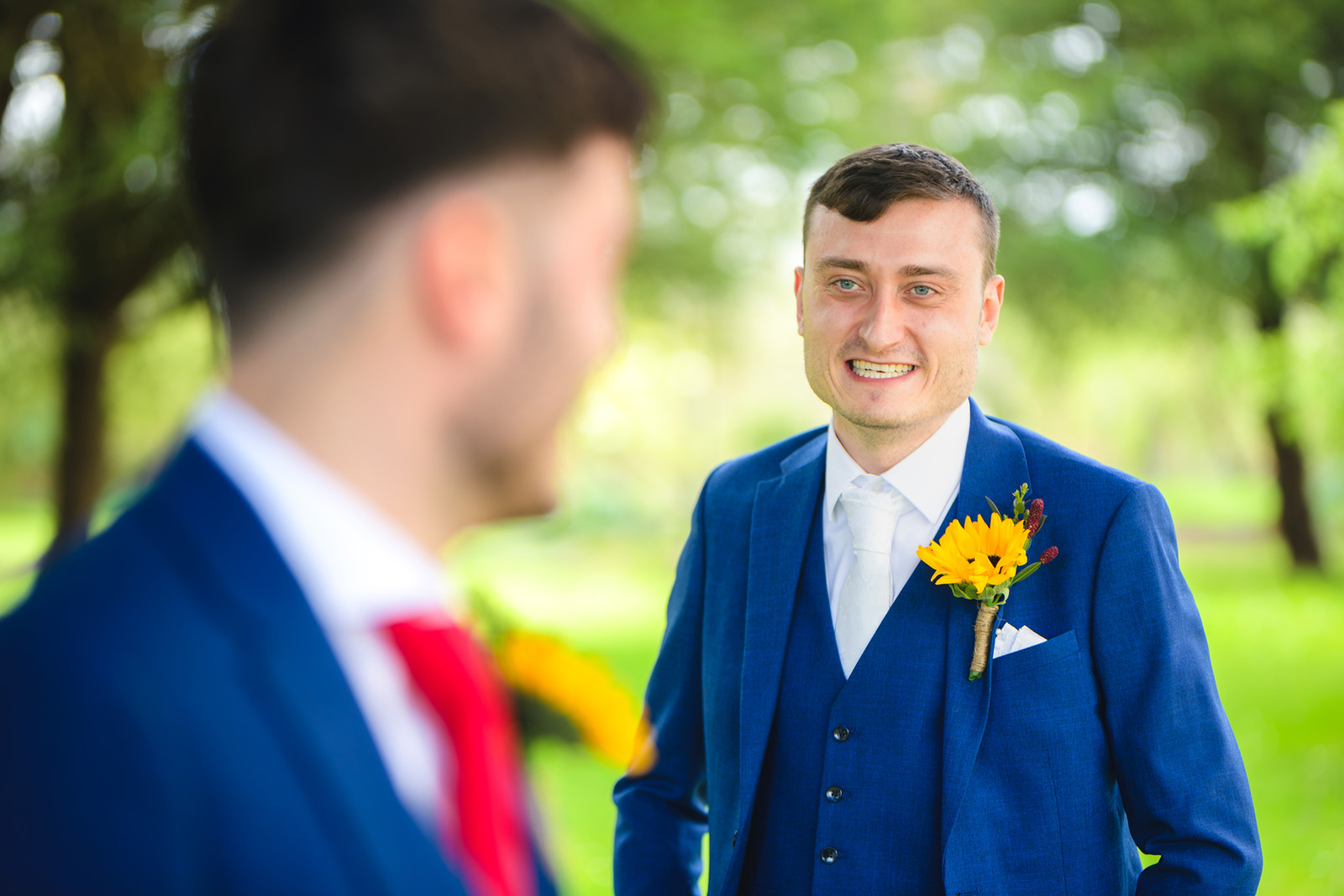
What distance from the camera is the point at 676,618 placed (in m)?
2.15

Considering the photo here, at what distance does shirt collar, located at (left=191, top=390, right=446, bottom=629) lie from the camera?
0.79 meters

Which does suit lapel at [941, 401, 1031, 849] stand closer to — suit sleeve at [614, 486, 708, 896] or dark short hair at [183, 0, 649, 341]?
suit sleeve at [614, 486, 708, 896]

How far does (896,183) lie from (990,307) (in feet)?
1.09

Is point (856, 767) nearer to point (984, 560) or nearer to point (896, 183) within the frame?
point (984, 560)

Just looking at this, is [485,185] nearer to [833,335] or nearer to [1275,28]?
[833,335]

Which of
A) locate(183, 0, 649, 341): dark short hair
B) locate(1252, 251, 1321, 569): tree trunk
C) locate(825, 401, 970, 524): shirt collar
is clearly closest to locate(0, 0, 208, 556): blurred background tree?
locate(825, 401, 970, 524): shirt collar

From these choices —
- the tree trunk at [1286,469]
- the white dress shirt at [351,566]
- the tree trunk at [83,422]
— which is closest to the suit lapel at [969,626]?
the white dress shirt at [351,566]

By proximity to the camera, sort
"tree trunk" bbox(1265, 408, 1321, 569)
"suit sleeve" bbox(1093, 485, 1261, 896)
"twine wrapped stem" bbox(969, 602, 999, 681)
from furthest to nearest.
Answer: "tree trunk" bbox(1265, 408, 1321, 569), "twine wrapped stem" bbox(969, 602, 999, 681), "suit sleeve" bbox(1093, 485, 1261, 896)

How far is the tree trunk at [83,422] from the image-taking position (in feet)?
30.2

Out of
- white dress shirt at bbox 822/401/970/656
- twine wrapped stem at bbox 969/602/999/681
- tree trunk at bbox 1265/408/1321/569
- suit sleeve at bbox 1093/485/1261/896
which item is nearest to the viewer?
suit sleeve at bbox 1093/485/1261/896

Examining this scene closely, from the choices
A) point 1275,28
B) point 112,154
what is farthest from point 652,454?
point 112,154

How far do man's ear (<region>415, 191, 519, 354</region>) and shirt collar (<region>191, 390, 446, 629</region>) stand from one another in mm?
148

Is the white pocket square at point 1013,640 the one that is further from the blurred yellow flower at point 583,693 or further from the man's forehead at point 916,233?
the blurred yellow flower at point 583,693

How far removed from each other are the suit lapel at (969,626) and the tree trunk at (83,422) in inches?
358
